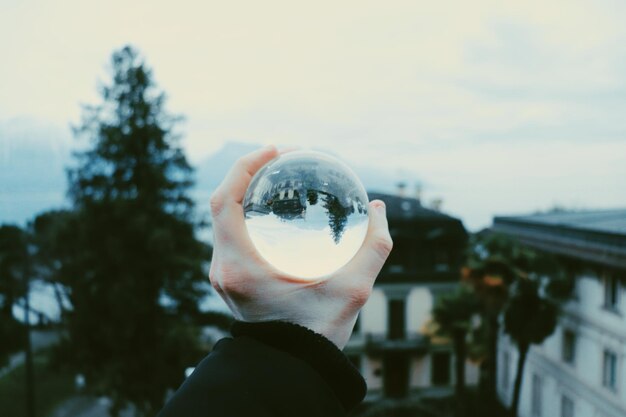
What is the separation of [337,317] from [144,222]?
14875 mm

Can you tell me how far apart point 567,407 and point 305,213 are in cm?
1893

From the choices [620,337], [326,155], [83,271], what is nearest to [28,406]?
[83,271]

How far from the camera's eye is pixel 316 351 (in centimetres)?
140

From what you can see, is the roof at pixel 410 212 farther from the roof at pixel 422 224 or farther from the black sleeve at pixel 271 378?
the black sleeve at pixel 271 378

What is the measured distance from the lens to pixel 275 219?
187cm

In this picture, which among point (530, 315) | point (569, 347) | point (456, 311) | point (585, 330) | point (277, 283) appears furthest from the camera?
point (456, 311)

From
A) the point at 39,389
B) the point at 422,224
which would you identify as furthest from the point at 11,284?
the point at 422,224

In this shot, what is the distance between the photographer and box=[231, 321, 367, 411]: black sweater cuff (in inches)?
54.7

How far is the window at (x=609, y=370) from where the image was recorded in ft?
48.4

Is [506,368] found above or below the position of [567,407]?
below

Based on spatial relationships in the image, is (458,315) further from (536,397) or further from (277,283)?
(277,283)

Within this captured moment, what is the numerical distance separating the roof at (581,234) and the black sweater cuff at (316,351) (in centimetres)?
1433

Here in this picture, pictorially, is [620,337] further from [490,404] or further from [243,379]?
[243,379]

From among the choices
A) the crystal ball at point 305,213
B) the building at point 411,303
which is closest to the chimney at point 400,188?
the building at point 411,303
